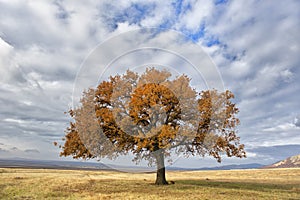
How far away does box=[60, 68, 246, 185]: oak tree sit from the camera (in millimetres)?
28625

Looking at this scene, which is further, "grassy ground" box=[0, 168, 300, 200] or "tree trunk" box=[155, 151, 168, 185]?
"tree trunk" box=[155, 151, 168, 185]

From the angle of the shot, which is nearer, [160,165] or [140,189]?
[140,189]

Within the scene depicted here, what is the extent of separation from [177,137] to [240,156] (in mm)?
8816

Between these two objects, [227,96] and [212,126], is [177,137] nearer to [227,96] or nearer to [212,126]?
[212,126]

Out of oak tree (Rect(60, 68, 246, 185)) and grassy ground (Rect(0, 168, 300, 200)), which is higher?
oak tree (Rect(60, 68, 246, 185))

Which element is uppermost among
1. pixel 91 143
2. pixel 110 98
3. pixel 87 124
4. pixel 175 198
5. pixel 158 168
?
pixel 110 98

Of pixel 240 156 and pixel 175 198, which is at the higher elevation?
pixel 240 156

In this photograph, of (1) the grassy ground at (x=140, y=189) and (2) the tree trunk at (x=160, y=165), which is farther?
(2) the tree trunk at (x=160, y=165)

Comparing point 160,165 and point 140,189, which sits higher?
point 160,165

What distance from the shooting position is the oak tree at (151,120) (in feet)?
93.9

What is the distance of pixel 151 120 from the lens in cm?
3075

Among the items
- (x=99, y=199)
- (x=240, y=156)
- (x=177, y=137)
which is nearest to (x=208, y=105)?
(x=177, y=137)

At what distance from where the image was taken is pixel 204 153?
34.2m

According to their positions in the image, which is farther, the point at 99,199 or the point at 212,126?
the point at 212,126
